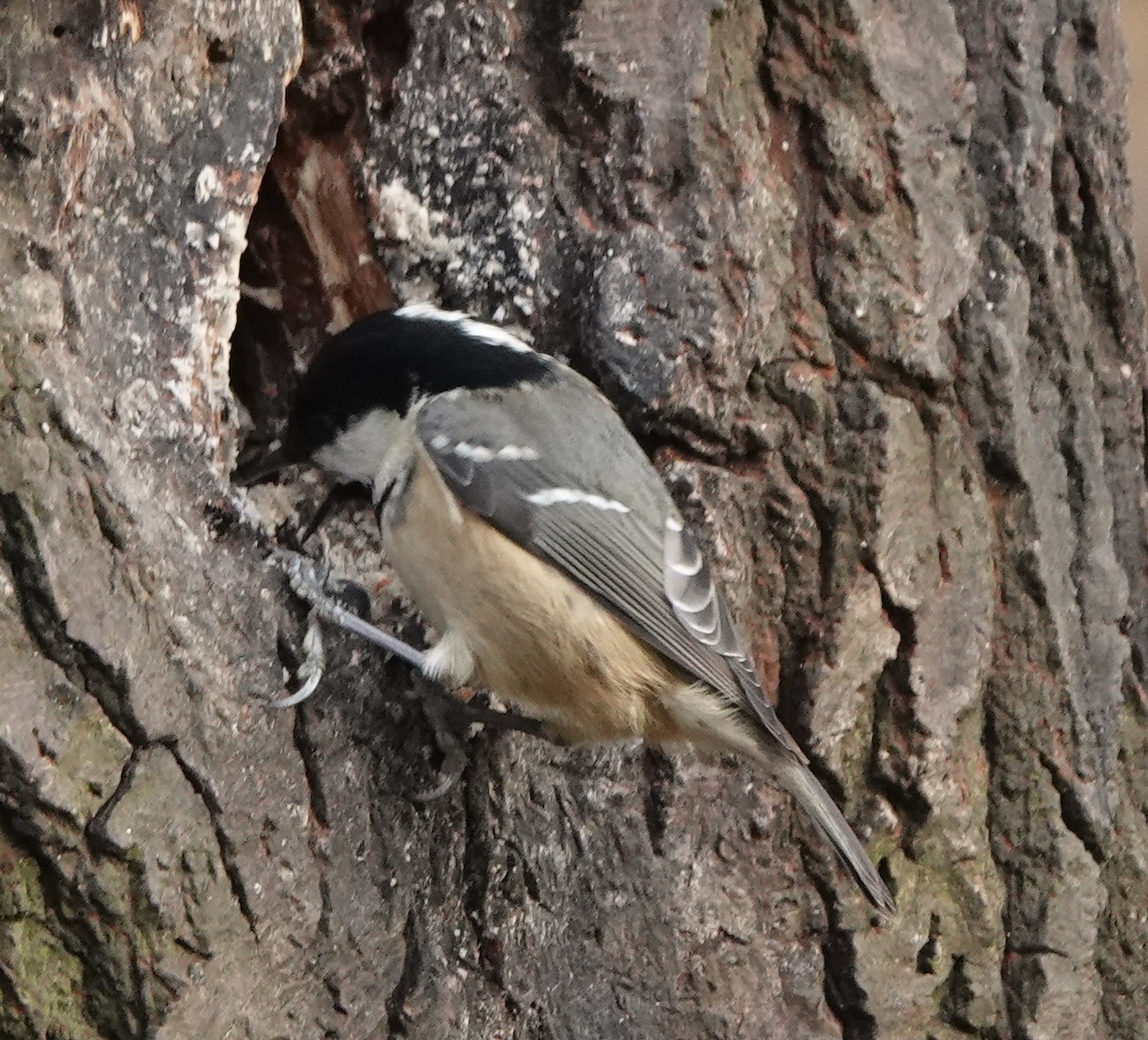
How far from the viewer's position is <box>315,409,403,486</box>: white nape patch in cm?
157

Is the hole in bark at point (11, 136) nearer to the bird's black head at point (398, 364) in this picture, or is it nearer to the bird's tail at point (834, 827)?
the bird's black head at point (398, 364)

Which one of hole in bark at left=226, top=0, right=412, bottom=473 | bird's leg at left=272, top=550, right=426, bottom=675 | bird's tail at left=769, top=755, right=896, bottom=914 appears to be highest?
hole in bark at left=226, top=0, right=412, bottom=473

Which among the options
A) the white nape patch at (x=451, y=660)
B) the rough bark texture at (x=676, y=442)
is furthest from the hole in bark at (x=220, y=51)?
the white nape patch at (x=451, y=660)

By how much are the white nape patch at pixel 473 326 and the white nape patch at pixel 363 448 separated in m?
0.14

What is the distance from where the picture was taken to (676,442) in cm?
146

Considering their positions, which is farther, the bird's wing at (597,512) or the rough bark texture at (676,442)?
the bird's wing at (597,512)

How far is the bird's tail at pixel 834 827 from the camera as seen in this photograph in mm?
1373

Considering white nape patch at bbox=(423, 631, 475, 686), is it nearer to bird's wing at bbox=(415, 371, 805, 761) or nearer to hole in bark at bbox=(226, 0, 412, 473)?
bird's wing at bbox=(415, 371, 805, 761)

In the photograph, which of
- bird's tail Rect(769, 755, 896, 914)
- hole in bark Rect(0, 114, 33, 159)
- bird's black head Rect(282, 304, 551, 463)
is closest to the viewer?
hole in bark Rect(0, 114, 33, 159)

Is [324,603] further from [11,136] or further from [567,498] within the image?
[11,136]

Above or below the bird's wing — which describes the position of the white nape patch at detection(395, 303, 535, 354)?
above

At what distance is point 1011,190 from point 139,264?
1.00 meters

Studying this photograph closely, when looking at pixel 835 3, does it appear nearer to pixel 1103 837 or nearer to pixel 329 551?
pixel 329 551

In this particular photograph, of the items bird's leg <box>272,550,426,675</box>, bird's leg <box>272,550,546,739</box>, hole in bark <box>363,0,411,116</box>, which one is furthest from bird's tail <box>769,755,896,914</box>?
hole in bark <box>363,0,411,116</box>
